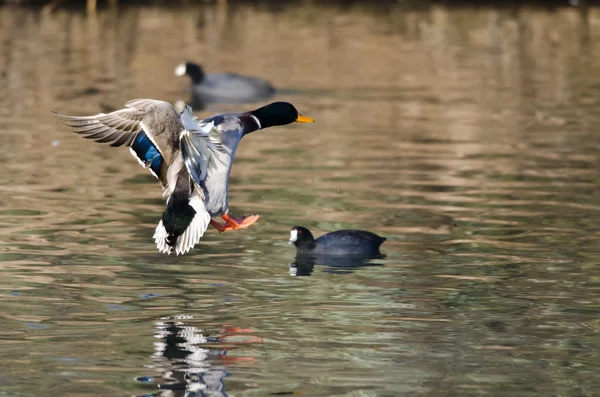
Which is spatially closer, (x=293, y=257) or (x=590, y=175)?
(x=293, y=257)

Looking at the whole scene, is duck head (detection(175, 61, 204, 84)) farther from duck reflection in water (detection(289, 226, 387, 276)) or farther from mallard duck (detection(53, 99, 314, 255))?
mallard duck (detection(53, 99, 314, 255))

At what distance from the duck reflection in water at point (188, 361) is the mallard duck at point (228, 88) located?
51.0ft

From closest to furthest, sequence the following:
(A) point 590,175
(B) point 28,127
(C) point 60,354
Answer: (C) point 60,354 → (A) point 590,175 → (B) point 28,127

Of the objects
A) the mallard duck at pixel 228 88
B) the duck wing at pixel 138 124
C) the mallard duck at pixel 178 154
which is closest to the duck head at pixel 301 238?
the mallard duck at pixel 178 154

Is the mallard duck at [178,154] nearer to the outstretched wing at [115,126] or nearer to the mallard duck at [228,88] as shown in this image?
the outstretched wing at [115,126]

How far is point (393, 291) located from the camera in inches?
466

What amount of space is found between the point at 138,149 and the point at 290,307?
191 centimetres

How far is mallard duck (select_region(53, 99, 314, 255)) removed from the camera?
11078mm

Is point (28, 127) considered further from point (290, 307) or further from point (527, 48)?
point (527, 48)

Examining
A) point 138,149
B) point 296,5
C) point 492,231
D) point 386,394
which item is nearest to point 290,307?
point 138,149

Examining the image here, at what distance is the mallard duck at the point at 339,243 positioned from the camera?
1344cm

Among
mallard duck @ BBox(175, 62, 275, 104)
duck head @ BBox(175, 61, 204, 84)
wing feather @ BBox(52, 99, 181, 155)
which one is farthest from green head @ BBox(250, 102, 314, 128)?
duck head @ BBox(175, 61, 204, 84)

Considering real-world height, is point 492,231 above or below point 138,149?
below

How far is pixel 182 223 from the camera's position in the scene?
1143cm
